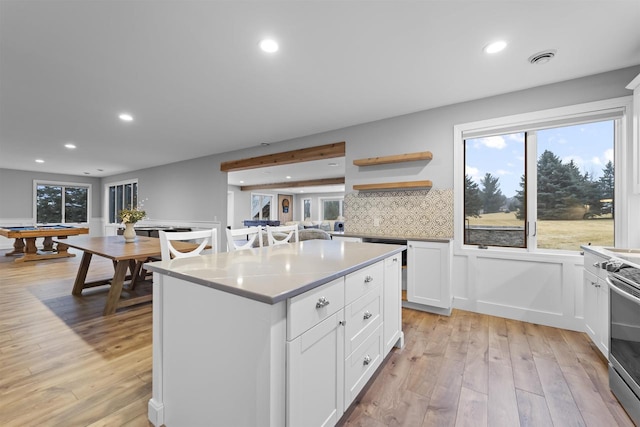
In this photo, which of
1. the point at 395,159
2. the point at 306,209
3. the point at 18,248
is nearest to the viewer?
the point at 395,159

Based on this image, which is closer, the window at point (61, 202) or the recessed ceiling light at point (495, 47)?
the recessed ceiling light at point (495, 47)

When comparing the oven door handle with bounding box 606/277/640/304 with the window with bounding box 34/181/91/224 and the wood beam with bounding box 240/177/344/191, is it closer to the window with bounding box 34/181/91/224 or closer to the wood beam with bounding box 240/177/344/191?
the wood beam with bounding box 240/177/344/191

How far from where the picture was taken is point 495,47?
2.18 meters

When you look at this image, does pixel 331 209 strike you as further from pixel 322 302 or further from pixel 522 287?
pixel 322 302

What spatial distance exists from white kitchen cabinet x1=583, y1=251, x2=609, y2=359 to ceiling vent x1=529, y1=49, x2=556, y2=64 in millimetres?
1612

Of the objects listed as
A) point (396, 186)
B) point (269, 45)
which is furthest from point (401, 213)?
point (269, 45)

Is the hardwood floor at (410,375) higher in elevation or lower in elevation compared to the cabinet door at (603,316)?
lower

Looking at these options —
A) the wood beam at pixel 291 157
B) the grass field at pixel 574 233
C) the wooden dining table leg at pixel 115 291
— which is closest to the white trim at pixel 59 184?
the wood beam at pixel 291 157

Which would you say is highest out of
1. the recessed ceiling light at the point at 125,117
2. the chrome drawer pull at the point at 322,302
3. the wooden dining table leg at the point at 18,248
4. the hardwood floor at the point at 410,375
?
the recessed ceiling light at the point at 125,117

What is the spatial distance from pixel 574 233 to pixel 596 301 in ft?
3.05

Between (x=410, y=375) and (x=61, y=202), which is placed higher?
(x=61, y=202)

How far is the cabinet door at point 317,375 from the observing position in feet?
3.63

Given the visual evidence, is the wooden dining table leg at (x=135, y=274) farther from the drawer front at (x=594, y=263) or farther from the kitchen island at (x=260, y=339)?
the drawer front at (x=594, y=263)

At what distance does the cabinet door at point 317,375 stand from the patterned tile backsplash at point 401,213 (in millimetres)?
2360
